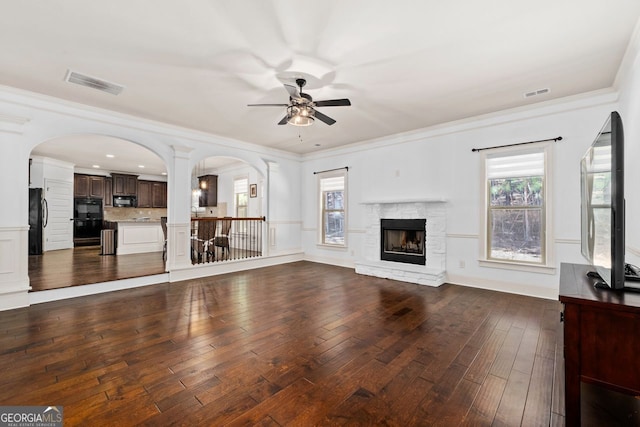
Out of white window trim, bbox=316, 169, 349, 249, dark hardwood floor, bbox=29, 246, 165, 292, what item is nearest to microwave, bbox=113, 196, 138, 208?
dark hardwood floor, bbox=29, 246, 165, 292

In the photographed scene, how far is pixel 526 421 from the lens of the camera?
5.46 ft

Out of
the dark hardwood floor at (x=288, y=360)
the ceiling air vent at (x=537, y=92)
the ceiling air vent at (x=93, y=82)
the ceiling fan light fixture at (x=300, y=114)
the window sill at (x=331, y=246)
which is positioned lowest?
the dark hardwood floor at (x=288, y=360)

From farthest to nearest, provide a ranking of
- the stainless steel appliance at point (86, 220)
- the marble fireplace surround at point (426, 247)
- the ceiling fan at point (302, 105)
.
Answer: the stainless steel appliance at point (86, 220), the marble fireplace surround at point (426, 247), the ceiling fan at point (302, 105)

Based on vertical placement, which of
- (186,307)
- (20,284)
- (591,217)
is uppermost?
(591,217)

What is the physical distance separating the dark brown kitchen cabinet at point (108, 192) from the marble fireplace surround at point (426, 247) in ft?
29.8

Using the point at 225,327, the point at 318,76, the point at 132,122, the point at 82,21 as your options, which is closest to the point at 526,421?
the point at 225,327

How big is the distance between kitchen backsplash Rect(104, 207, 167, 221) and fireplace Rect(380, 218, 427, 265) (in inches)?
329

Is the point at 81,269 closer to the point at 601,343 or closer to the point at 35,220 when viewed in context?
the point at 35,220

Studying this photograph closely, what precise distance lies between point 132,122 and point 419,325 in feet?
17.8

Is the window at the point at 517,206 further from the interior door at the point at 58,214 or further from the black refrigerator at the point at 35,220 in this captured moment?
the interior door at the point at 58,214

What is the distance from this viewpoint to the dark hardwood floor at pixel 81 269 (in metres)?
4.31

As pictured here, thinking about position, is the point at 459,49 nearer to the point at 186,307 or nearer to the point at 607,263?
the point at 607,263

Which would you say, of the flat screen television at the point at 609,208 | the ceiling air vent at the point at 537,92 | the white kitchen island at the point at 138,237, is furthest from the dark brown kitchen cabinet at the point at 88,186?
the flat screen television at the point at 609,208

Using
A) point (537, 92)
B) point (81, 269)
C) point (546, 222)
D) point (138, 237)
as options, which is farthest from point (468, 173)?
point (138, 237)
